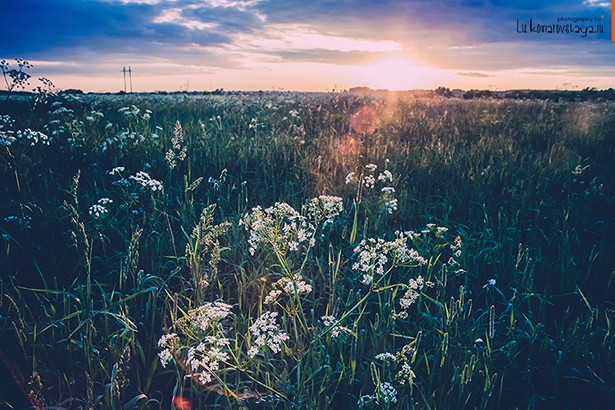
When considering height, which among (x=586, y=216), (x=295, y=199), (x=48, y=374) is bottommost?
(x=48, y=374)

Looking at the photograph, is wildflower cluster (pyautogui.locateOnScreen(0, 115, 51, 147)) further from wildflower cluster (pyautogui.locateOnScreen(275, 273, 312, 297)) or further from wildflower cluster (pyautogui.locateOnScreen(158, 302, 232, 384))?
wildflower cluster (pyautogui.locateOnScreen(275, 273, 312, 297))

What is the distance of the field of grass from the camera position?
62.9 inches

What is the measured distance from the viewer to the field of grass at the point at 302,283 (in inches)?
62.9

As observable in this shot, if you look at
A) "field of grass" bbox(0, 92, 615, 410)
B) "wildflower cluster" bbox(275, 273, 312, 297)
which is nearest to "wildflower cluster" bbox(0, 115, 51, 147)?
"field of grass" bbox(0, 92, 615, 410)

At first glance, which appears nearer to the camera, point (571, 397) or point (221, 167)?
point (571, 397)

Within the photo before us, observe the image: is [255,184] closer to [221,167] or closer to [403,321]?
[221,167]

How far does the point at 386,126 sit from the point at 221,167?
15.3ft

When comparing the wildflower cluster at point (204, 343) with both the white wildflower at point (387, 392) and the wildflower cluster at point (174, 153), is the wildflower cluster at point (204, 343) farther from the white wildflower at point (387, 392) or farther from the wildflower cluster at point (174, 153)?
the wildflower cluster at point (174, 153)

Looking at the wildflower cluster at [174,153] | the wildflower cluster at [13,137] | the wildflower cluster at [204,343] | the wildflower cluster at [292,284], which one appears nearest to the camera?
the wildflower cluster at [204,343]

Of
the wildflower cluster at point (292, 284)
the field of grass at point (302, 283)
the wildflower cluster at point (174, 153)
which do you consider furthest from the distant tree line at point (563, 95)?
the wildflower cluster at point (292, 284)

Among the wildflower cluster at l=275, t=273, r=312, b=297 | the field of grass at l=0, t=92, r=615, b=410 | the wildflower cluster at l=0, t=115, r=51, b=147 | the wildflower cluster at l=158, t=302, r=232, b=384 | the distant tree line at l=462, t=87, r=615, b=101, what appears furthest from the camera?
the distant tree line at l=462, t=87, r=615, b=101

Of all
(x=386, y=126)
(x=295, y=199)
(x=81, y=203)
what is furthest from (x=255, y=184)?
(x=386, y=126)

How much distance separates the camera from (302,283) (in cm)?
175

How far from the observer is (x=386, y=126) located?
24.6 feet
